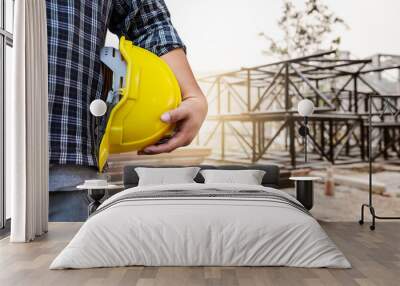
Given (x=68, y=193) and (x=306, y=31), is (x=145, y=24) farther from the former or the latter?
(x=306, y=31)

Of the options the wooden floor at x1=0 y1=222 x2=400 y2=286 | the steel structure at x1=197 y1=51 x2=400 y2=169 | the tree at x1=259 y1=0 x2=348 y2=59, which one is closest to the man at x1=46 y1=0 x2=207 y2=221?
the wooden floor at x1=0 y1=222 x2=400 y2=286

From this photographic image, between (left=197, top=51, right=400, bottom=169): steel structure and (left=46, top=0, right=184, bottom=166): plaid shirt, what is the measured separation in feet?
3.57

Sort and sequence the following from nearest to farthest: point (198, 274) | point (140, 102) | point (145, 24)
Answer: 1. point (198, 274)
2. point (140, 102)
3. point (145, 24)

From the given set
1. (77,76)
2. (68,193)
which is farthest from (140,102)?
(68,193)

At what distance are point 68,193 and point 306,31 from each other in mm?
2479

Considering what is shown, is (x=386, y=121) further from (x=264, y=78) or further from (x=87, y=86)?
(x=87, y=86)

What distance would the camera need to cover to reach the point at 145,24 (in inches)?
139

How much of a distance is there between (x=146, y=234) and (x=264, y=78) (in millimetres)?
2089

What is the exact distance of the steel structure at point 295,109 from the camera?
412cm

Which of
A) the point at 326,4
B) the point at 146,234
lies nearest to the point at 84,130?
the point at 146,234

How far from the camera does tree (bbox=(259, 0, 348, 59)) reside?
425 centimetres

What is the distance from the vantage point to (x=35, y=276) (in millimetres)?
2428

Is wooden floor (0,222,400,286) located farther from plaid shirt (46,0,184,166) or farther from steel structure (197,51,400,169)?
steel structure (197,51,400,169)

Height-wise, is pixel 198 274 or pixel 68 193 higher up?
pixel 68 193
